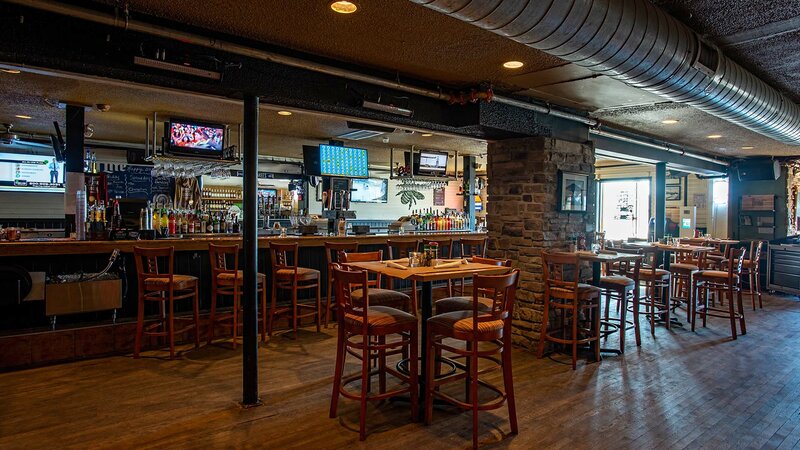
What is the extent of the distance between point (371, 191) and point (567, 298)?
10.7 metres

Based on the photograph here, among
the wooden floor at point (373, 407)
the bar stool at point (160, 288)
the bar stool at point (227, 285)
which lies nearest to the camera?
the wooden floor at point (373, 407)

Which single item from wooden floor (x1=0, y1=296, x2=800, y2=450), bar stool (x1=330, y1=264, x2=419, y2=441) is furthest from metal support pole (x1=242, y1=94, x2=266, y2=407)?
bar stool (x1=330, y1=264, x2=419, y2=441)

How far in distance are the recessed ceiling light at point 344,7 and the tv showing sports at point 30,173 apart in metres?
9.21

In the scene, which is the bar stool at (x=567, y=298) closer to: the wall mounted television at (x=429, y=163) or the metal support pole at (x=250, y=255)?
the metal support pole at (x=250, y=255)

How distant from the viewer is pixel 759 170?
34.3 feet

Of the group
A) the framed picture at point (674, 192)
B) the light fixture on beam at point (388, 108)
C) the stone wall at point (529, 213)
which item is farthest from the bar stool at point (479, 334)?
the framed picture at point (674, 192)

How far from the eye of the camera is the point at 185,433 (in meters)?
3.14

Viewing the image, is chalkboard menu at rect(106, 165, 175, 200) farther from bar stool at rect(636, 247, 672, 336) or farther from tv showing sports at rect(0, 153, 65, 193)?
bar stool at rect(636, 247, 672, 336)

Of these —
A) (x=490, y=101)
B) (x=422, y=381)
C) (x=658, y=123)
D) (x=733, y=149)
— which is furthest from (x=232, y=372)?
(x=733, y=149)

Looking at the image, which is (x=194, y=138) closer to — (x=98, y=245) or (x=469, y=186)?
(x=98, y=245)

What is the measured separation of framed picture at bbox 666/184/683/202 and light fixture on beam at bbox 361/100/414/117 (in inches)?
395

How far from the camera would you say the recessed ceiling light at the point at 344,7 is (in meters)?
2.92

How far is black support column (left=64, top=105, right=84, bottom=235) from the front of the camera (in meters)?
5.69

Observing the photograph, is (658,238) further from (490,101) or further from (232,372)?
(232,372)
